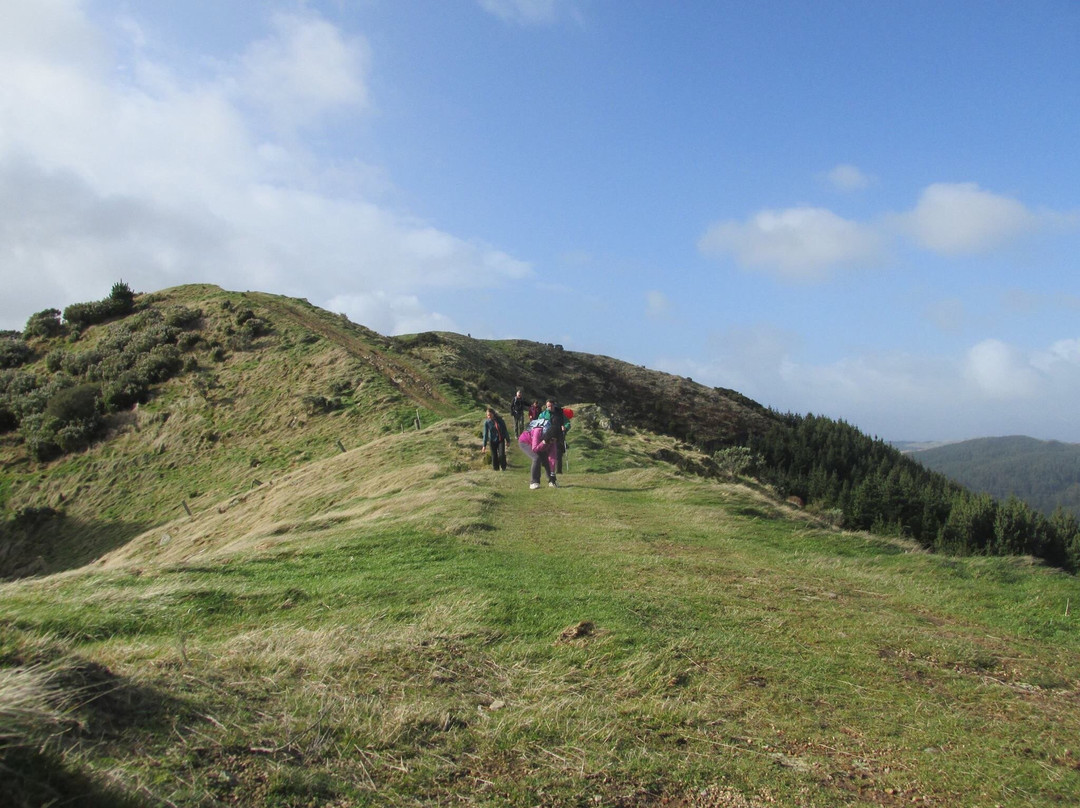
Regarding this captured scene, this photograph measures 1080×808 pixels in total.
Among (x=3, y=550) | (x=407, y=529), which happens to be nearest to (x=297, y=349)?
(x=3, y=550)

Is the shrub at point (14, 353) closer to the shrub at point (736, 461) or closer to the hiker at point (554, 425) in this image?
the hiker at point (554, 425)

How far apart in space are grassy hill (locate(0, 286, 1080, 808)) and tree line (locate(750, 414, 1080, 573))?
17.2 metres

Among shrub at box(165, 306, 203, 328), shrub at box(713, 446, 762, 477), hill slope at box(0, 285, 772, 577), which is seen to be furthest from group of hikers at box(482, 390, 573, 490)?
shrub at box(165, 306, 203, 328)

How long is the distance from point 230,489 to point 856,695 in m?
27.0

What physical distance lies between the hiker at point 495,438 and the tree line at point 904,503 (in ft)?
49.2

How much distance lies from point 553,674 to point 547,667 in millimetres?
141

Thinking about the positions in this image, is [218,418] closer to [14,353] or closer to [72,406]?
[72,406]

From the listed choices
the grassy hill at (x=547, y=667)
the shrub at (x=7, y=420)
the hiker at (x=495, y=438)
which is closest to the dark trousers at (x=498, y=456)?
the hiker at (x=495, y=438)

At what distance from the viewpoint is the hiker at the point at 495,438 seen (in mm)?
19656

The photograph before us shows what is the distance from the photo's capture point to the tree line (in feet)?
122

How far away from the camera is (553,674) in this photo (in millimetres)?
5699

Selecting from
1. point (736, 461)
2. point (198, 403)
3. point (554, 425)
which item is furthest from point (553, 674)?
point (736, 461)

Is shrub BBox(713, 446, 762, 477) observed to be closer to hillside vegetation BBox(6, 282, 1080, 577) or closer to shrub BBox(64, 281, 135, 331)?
hillside vegetation BBox(6, 282, 1080, 577)

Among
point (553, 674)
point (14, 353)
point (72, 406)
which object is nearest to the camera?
point (553, 674)
